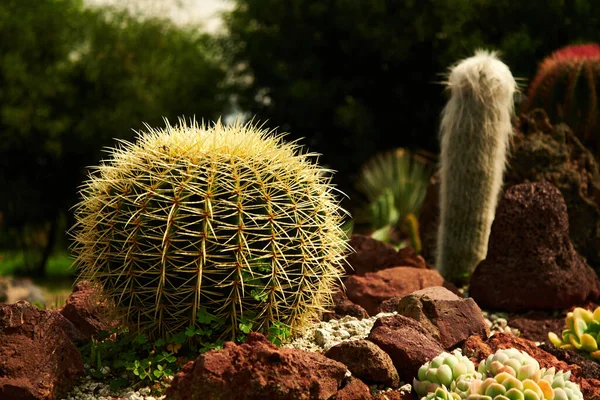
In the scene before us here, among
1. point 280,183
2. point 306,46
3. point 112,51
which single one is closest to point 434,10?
point 306,46

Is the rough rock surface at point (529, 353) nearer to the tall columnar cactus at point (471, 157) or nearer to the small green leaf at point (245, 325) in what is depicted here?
the small green leaf at point (245, 325)

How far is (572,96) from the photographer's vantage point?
970 cm

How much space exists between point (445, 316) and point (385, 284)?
47.7 inches

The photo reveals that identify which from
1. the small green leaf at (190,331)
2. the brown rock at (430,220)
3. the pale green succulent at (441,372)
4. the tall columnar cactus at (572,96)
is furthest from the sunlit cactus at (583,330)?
the tall columnar cactus at (572,96)

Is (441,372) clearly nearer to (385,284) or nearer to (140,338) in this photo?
(140,338)

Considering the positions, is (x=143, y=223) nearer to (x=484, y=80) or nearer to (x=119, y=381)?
(x=119, y=381)

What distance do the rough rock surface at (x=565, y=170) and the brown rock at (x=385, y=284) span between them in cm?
190

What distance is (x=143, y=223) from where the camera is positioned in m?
4.20

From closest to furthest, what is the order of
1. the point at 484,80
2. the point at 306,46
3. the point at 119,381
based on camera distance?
the point at 119,381
the point at 484,80
the point at 306,46

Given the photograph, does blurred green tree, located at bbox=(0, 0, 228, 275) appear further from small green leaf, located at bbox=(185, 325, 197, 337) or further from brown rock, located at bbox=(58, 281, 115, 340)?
small green leaf, located at bbox=(185, 325, 197, 337)

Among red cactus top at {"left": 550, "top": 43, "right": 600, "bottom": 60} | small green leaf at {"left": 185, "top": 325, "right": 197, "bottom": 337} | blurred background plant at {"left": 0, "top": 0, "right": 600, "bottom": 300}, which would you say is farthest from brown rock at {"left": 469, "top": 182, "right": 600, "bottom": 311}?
blurred background plant at {"left": 0, "top": 0, "right": 600, "bottom": 300}

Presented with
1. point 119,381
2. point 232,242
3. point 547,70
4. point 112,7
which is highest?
point 112,7

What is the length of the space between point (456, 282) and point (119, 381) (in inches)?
164

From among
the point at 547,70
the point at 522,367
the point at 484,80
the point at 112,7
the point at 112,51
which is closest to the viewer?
the point at 522,367
